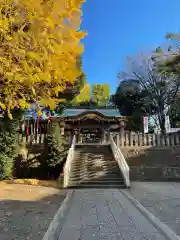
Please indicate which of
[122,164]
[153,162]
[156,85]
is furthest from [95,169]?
[156,85]

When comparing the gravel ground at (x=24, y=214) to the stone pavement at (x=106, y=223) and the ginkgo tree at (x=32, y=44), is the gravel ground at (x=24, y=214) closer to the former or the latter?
the stone pavement at (x=106, y=223)

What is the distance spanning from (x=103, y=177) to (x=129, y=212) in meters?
6.98

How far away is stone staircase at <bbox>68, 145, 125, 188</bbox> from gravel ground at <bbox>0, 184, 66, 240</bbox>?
3.35 m

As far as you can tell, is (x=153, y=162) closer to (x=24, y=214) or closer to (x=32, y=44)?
(x=24, y=214)

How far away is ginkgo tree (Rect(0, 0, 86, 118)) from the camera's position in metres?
5.25

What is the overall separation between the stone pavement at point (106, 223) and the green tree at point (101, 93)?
4379cm

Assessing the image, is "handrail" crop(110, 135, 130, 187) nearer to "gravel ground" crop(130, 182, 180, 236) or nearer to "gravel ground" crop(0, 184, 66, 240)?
"gravel ground" crop(130, 182, 180, 236)

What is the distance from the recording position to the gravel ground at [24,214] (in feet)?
17.0

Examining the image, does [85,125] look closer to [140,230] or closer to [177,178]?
[177,178]

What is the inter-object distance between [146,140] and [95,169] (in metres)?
5.52

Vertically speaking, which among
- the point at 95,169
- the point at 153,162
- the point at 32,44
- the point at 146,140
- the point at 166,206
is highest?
the point at 32,44

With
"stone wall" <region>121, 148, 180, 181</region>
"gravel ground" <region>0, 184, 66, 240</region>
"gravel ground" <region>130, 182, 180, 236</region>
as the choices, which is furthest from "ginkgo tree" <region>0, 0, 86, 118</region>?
"stone wall" <region>121, 148, 180, 181</region>

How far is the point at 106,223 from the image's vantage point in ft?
19.7

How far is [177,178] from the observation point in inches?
631
